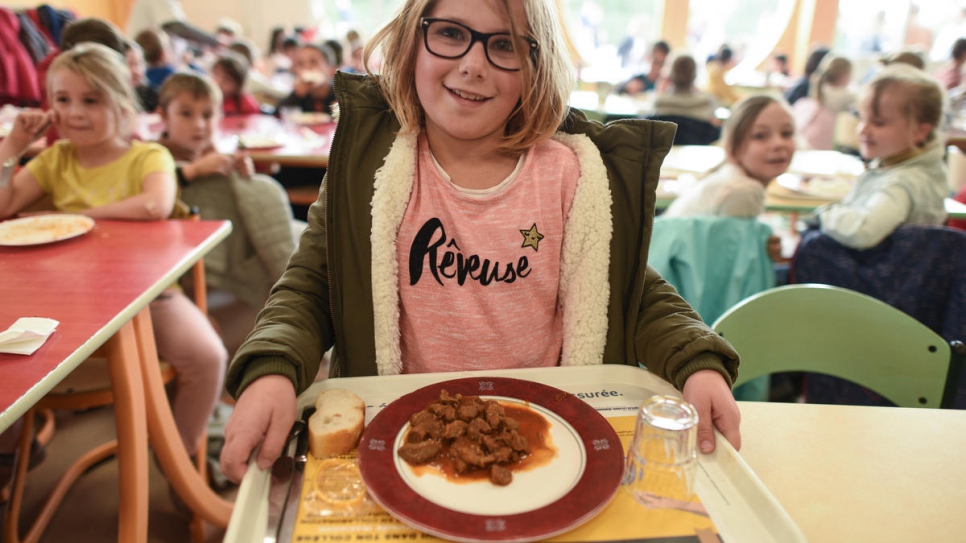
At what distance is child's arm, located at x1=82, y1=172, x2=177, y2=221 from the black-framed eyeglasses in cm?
112

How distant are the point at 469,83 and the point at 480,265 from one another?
0.32 meters

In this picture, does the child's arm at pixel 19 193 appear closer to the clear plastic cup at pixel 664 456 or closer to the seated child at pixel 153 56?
the clear plastic cup at pixel 664 456

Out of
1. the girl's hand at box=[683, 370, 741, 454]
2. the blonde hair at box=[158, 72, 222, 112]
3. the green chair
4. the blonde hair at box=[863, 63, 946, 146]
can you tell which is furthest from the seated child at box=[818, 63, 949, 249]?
the blonde hair at box=[158, 72, 222, 112]

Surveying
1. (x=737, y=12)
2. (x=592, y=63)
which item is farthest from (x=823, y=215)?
(x=737, y=12)

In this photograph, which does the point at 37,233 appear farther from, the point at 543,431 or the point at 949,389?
the point at 949,389

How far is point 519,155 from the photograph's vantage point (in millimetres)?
1177

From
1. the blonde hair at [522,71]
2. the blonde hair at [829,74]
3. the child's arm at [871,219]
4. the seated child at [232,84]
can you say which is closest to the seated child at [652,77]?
the blonde hair at [829,74]

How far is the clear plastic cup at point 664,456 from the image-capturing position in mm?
682

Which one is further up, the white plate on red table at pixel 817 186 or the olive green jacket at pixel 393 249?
the olive green jacket at pixel 393 249

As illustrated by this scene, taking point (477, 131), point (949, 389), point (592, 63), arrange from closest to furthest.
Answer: point (477, 131)
point (949, 389)
point (592, 63)

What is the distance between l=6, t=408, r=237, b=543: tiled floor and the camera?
174 centimetres

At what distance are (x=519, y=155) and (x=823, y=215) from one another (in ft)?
5.19

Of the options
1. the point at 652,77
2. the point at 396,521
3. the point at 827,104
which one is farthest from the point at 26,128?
the point at 652,77

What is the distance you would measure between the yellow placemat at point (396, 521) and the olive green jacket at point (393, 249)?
370 mm
